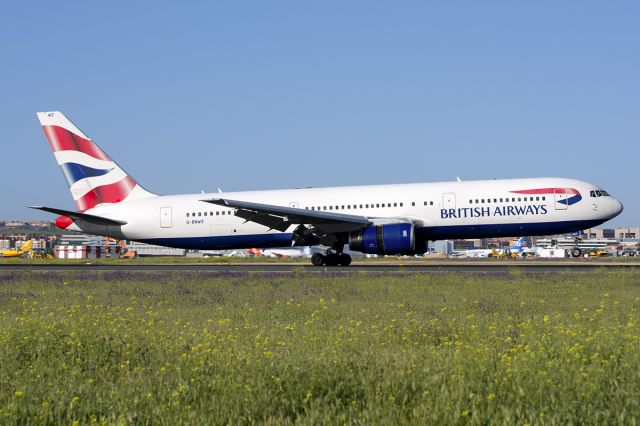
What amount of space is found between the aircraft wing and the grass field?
20132 mm

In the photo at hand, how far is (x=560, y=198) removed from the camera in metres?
37.0

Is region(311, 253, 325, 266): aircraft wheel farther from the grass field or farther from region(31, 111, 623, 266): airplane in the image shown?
the grass field

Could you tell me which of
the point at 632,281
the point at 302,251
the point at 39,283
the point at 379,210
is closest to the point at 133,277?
the point at 39,283

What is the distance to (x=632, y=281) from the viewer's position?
2492cm

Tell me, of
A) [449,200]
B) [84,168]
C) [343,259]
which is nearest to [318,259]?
[343,259]

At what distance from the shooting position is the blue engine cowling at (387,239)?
1405 inches

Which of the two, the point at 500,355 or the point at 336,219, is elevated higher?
the point at 336,219

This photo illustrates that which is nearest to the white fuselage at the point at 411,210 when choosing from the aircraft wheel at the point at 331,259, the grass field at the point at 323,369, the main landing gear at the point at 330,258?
the main landing gear at the point at 330,258

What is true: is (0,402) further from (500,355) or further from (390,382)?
(500,355)

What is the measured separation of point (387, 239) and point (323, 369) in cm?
2800

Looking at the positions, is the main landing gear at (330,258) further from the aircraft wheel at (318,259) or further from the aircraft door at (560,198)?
the aircraft door at (560,198)

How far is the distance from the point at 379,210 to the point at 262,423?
33119 mm

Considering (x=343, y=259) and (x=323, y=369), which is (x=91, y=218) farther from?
(x=323, y=369)

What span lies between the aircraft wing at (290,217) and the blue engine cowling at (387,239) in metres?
1.08
